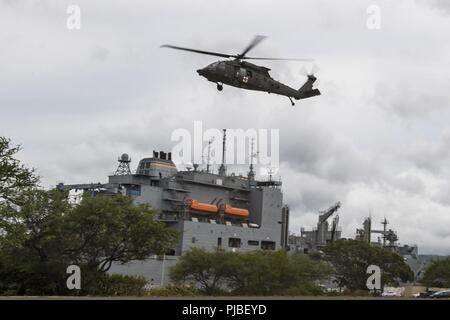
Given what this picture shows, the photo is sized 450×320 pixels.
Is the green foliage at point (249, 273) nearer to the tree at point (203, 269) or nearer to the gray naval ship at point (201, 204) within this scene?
the tree at point (203, 269)

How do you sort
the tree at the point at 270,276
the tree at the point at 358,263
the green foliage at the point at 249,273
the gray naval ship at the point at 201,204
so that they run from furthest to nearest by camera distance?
the gray naval ship at the point at 201,204 < the tree at the point at 358,263 < the green foliage at the point at 249,273 < the tree at the point at 270,276

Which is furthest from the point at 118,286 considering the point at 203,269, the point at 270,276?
the point at 270,276

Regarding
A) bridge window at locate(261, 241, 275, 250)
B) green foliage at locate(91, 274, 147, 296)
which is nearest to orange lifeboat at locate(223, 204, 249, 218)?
bridge window at locate(261, 241, 275, 250)

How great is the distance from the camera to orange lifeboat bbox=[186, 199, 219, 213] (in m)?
87.4

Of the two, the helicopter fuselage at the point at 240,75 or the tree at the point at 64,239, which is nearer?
the helicopter fuselage at the point at 240,75

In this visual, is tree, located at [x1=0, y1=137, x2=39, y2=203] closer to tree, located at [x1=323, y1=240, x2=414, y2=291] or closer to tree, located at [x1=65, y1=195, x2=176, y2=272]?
tree, located at [x1=65, y1=195, x2=176, y2=272]

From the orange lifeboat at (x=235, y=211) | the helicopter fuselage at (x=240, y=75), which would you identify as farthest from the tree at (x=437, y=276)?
the helicopter fuselage at (x=240, y=75)

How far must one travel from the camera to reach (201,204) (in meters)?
90.6

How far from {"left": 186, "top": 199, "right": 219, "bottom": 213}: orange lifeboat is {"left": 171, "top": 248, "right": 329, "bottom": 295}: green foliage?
56.6 feet

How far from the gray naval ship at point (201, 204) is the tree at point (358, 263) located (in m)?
15.9

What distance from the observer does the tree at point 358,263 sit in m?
73.6
